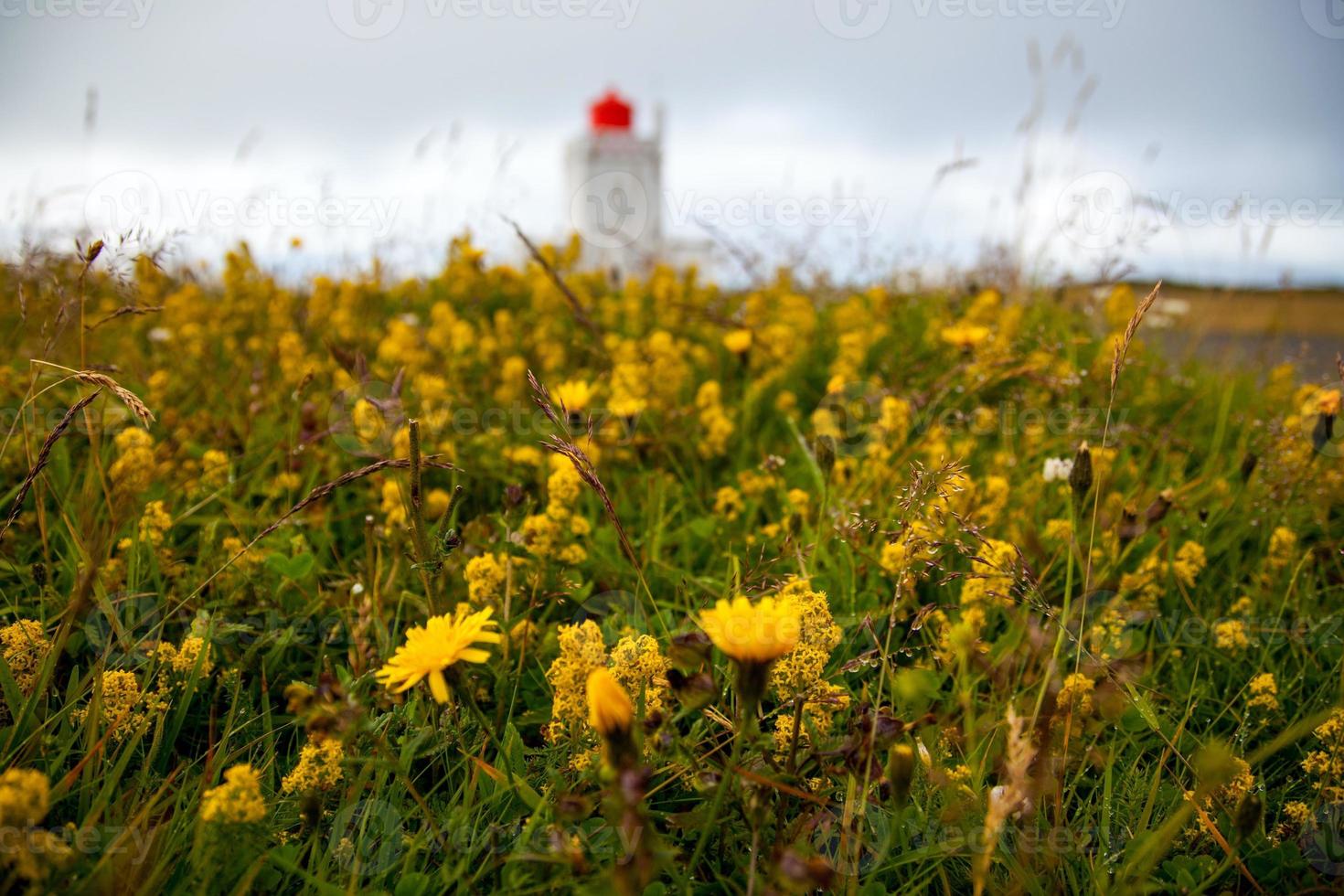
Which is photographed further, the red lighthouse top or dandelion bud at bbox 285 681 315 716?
the red lighthouse top

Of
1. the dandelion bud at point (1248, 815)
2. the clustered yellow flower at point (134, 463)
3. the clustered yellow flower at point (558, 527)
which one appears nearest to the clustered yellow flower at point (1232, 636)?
the dandelion bud at point (1248, 815)

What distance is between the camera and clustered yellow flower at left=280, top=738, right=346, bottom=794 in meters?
1.16

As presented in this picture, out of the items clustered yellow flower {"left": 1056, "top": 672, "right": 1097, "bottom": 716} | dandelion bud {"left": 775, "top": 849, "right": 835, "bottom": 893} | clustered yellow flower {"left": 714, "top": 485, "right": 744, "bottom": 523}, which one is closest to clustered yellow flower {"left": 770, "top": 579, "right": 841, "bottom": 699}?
dandelion bud {"left": 775, "top": 849, "right": 835, "bottom": 893}

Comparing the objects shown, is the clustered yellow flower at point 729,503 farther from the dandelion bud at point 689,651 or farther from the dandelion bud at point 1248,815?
the dandelion bud at point 1248,815

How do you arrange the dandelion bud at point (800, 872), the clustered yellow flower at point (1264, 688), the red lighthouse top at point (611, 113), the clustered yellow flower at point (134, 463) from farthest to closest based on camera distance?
the red lighthouse top at point (611, 113), the clustered yellow flower at point (134, 463), the clustered yellow flower at point (1264, 688), the dandelion bud at point (800, 872)

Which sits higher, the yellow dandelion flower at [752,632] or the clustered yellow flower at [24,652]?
the yellow dandelion flower at [752,632]

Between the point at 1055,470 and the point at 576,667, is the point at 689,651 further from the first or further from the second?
the point at 1055,470

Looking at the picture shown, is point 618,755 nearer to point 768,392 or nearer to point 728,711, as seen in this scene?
point 728,711

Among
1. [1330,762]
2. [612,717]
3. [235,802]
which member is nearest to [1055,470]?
[1330,762]

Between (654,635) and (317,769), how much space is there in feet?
2.17

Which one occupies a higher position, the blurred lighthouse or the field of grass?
the blurred lighthouse

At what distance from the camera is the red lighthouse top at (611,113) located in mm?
13680

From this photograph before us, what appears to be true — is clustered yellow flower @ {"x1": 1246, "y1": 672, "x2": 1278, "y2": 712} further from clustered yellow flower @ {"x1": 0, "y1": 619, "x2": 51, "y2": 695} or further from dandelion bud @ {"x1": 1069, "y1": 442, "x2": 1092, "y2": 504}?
clustered yellow flower @ {"x1": 0, "y1": 619, "x2": 51, "y2": 695}

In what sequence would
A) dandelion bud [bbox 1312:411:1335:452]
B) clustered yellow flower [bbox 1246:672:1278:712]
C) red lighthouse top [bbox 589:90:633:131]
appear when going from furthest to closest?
red lighthouse top [bbox 589:90:633:131]
dandelion bud [bbox 1312:411:1335:452]
clustered yellow flower [bbox 1246:672:1278:712]
